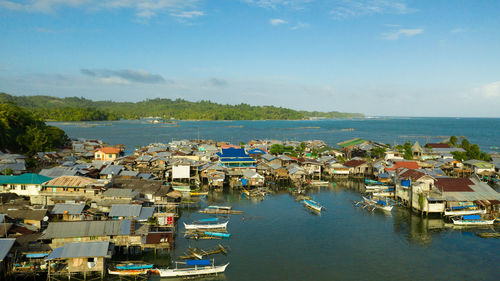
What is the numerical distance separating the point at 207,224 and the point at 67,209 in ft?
33.8

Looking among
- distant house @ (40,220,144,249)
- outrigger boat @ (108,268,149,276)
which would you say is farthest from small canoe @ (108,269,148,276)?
distant house @ (40,220,144,249)

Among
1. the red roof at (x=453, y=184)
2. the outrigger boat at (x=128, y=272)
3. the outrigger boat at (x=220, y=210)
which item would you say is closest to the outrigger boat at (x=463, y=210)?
the red roof at (x=453, y=184)

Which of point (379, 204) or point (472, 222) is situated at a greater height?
point (379, 204)

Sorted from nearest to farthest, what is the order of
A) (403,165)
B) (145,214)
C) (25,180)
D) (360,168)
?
(145,214) < (25,180) < (403,165) < (360,168)

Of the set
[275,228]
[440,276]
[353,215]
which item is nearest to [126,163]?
[275,228]

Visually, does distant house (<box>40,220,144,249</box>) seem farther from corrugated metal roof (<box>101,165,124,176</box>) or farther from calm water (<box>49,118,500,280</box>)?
corrugated metal roof (<box>101,165,124,176</box>)

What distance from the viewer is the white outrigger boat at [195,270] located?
59.7ft

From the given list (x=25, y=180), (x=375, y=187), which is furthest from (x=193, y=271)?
(x=375, y=187)

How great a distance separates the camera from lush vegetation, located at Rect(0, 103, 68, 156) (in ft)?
164

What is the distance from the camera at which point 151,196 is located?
2911cm

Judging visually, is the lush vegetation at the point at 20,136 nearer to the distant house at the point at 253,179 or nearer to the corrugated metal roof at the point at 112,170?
the corrugated metal roof at the point at 112,170

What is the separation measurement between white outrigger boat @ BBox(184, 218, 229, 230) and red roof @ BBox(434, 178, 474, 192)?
20083 mm

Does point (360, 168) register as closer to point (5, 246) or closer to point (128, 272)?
point (128, 272)

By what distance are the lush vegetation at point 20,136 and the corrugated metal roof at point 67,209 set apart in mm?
32340
